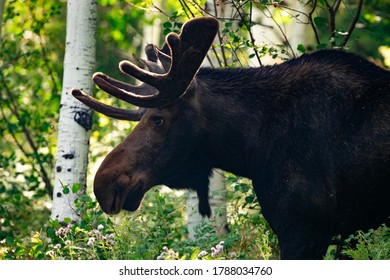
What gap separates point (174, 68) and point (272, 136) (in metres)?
0.87

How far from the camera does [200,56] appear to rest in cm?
670

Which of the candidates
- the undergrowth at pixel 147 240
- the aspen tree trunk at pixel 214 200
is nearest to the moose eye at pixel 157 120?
the undergrowth at pixel 147 240

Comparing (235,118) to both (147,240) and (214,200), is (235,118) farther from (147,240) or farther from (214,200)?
(214,200)

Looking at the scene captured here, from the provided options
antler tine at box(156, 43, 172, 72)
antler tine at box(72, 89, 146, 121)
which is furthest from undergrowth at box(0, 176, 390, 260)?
antler tine at box(156, 43, 172, 72)

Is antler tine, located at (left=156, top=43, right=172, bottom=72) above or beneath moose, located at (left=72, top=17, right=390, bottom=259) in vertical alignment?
above

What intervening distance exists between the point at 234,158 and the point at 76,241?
1.55 meters

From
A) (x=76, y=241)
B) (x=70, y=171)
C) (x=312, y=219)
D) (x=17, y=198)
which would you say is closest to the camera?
(x=312, y=219)

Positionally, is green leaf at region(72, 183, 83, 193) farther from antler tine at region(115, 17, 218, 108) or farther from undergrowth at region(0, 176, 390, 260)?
antler tine at region(115, 17, 218, 108)

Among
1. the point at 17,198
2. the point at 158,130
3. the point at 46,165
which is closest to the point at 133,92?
the point at 158,130

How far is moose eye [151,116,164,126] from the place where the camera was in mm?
7051

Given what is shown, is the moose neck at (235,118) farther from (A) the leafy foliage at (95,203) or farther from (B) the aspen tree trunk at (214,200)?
(B) the aspen tree trunk at (214,200)

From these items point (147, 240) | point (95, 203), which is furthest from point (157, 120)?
point (147, 240)

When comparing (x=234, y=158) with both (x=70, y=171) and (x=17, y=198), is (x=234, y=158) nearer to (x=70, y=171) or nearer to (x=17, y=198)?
(x=70, y=171)

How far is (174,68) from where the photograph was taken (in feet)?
22.2
